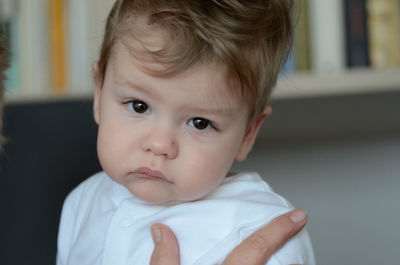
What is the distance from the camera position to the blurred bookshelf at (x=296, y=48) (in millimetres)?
1395

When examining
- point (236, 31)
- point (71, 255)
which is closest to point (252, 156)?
point (71, 255)

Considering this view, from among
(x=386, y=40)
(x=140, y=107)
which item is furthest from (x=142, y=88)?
(x=386, y=40)

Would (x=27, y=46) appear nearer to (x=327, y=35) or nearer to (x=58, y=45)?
(x=58, y=45)

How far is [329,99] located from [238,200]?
103 cm

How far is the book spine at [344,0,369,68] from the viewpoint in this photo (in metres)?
1.41

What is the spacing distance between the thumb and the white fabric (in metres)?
0.02

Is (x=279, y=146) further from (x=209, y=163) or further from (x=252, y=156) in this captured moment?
(x=209, y=163)

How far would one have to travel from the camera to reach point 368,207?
1923 mm

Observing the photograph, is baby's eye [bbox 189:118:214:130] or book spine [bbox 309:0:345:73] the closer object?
baby's eye [bbox 189:118:214:130]

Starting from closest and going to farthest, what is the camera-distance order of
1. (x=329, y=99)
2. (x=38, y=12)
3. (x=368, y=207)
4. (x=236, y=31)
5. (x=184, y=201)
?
(x=236, y=31)
(x=184, y=201)
(x=38, y=12)
(x=329, y=99)
(x=368, y=207)

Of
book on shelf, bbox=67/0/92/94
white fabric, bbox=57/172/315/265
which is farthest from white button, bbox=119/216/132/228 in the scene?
book on shelf, bbox=67/0/92/94

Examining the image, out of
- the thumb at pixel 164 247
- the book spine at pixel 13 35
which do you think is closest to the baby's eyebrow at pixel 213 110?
the thumb at pixel 164 247

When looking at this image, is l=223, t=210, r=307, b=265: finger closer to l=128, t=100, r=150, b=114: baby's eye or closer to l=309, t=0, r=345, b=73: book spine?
l=128, t=100, r=150, b=114: baby's eye

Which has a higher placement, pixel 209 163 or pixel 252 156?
pixel 209 163
